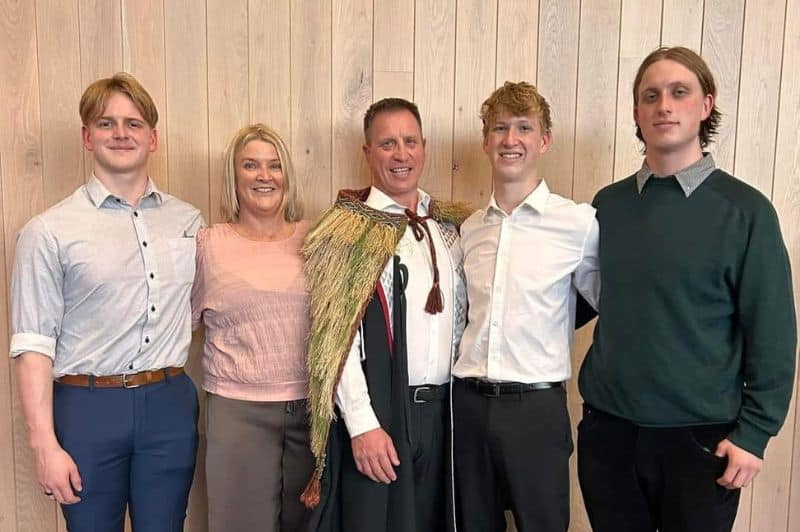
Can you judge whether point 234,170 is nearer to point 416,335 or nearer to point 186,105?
point 186,105

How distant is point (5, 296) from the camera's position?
2.01 m

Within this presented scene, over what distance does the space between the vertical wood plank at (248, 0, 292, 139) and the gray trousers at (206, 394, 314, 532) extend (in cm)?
89

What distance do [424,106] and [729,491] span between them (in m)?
1.40

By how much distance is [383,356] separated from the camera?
1.66 m

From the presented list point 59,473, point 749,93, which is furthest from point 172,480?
point 749,93

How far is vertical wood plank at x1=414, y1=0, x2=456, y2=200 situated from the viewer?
205cm

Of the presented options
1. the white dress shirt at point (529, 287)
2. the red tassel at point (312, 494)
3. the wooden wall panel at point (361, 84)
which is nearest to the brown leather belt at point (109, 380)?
the wooden wall panel at point (361, 84)

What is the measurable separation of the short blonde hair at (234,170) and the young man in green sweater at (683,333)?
3.00ft

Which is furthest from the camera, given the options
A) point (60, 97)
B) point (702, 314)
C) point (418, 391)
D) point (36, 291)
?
point (60, 97)

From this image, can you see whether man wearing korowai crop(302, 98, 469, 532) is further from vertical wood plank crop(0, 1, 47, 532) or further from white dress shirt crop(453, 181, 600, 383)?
vertical wood plank crop(0, 1, 47, 532)

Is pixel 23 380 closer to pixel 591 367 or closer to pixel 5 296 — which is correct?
pixel 5 296

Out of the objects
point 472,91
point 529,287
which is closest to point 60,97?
point 472,91

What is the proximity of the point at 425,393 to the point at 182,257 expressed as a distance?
2.54 ft

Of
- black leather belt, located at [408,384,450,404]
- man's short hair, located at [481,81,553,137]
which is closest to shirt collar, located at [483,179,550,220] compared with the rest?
man's short hair, located at [481,81,553,137]
